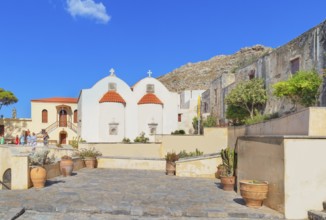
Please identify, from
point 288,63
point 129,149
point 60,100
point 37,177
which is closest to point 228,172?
point 37,177

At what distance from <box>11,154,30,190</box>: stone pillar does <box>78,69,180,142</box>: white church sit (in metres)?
20.9

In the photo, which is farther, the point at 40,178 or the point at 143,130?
the point at 143,130

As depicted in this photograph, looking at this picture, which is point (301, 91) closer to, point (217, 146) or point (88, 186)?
point (217, 146)

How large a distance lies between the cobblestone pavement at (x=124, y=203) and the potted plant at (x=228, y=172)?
32 cm

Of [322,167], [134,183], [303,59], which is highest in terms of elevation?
[303,59]

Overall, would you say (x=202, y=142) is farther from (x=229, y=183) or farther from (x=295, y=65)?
(x=229, y=183)

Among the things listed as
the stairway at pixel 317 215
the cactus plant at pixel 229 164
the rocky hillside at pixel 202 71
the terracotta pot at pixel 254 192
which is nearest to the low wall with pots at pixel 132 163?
the cactus plant at pixel 229 164

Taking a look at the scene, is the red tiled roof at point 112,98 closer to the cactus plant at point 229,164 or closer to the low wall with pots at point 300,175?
the cactus plant at point 229,164

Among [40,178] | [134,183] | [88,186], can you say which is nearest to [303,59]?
[134,183]

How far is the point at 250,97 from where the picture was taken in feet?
70.7

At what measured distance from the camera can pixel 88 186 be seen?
10516 millimetres

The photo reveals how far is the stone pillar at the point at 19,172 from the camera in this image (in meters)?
9.59

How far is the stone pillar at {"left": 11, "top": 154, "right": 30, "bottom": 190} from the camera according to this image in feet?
31.5

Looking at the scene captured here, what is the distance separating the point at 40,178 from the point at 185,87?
197 ft
